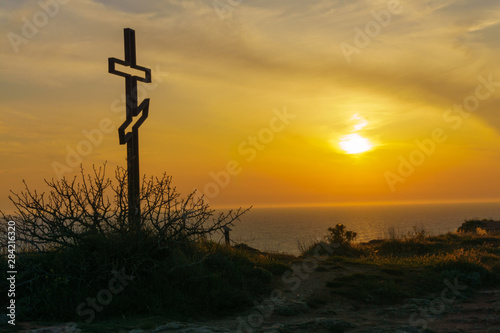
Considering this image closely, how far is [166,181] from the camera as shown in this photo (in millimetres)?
12641

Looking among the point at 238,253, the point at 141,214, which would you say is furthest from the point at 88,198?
the point at 238,253

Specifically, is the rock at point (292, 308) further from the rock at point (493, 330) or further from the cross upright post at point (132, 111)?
the cross upright post at point (132, 111)

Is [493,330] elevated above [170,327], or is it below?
below

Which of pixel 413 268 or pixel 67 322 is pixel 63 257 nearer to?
pixel 67 322

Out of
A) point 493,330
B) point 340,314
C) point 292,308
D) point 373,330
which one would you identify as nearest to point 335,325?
point 373,330

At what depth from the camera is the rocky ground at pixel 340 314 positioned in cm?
863

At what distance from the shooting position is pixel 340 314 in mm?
10195

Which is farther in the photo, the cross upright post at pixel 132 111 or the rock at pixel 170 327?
the cross upright post at pixel 132 111

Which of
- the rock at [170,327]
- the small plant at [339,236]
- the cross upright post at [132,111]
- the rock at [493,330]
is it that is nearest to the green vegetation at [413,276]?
the rock at [493,330]

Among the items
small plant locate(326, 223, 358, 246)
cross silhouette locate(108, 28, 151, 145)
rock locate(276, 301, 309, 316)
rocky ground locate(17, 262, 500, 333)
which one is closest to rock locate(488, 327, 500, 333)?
rocky ground locate(17, 262, 500, 333)

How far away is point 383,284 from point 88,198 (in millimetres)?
7988

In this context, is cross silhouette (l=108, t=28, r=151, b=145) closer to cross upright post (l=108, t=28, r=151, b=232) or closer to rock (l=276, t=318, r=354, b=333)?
cross upright post (l=108, t=28, r=151, b=232)

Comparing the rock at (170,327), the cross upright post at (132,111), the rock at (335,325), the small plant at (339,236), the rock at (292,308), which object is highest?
the cross upright post at (132,111)

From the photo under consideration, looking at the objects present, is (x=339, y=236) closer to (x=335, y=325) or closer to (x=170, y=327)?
(x=335, y=325)
